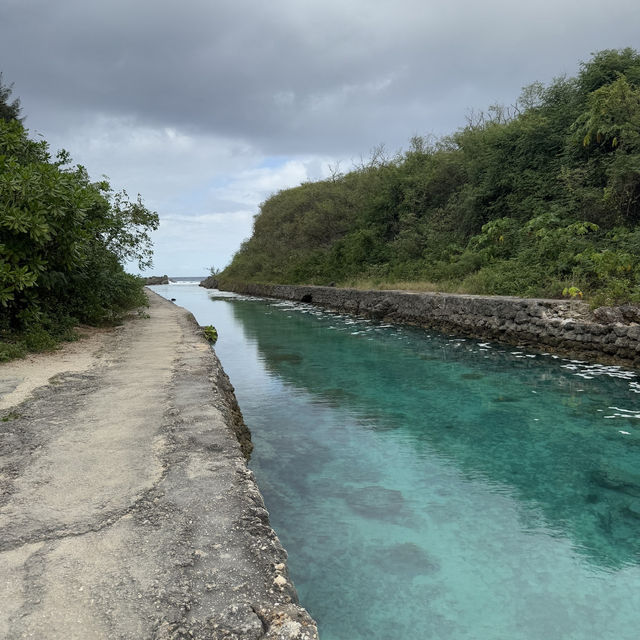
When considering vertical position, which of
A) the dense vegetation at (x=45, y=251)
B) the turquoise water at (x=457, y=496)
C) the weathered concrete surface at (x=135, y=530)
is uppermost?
the dense vegetation at (x=45, y=251)

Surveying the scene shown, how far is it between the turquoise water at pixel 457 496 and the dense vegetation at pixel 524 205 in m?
4.82

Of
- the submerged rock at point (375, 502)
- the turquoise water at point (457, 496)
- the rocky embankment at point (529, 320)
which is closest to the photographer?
the turquoise water at point (457, 496)

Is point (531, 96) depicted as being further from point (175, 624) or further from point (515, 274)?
point (175, 624)

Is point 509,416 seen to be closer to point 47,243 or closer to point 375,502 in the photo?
point 375,502

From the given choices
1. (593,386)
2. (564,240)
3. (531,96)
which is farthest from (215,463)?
(531,96)

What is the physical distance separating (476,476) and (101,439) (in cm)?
366

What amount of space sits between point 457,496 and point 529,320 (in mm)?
8429

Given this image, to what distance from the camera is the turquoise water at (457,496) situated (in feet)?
10.9

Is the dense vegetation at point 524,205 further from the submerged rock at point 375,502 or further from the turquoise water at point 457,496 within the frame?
the submerged rock at point 375,502

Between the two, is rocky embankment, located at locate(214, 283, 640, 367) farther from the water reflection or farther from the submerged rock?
the submerged rock

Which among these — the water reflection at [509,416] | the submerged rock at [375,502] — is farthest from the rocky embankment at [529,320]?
the submerged rock at [375,502]

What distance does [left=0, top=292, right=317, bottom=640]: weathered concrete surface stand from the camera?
2066 mm

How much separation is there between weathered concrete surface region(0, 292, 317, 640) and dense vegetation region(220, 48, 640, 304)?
9950mm

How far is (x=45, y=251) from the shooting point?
8.91 metres
